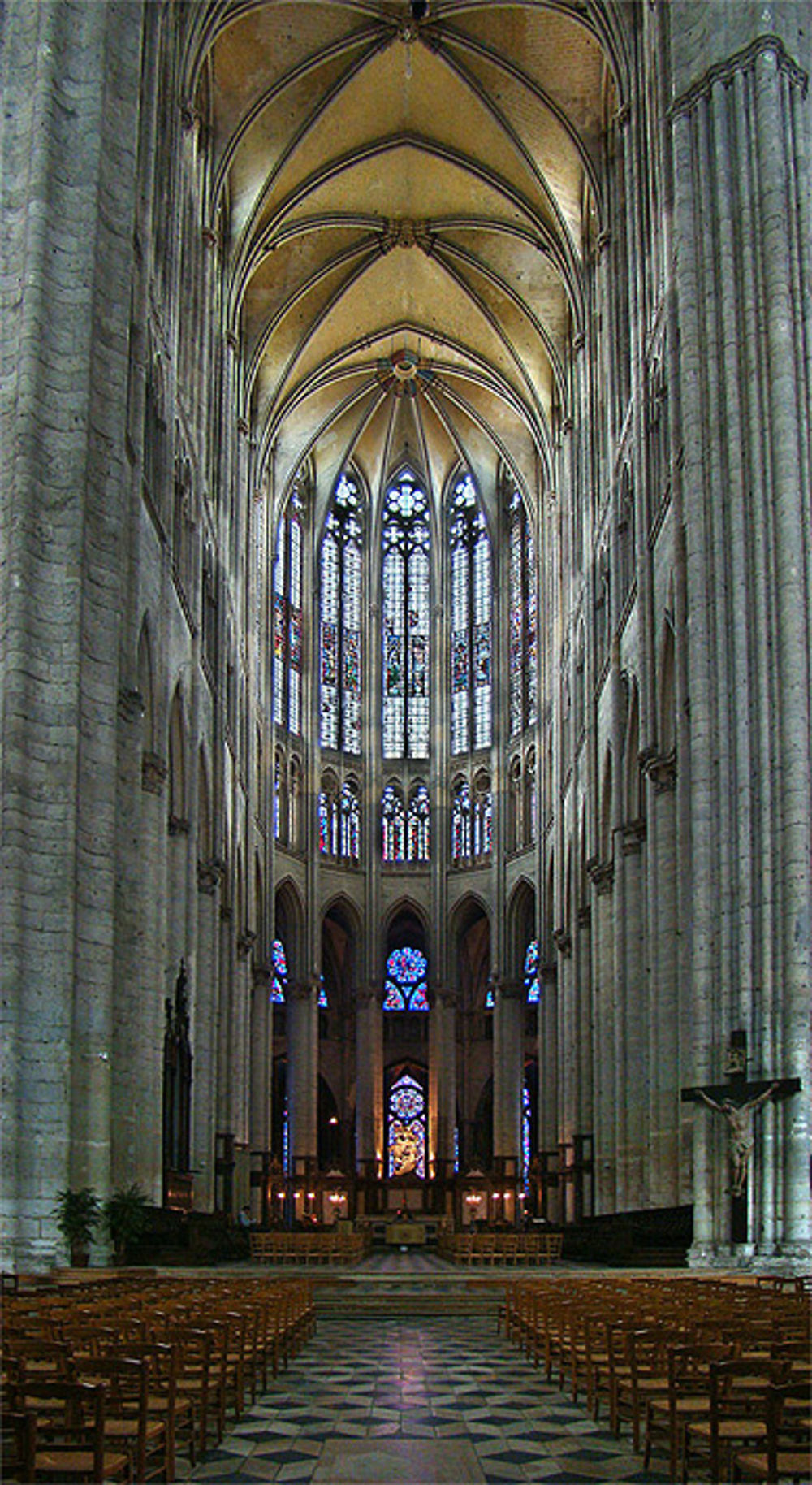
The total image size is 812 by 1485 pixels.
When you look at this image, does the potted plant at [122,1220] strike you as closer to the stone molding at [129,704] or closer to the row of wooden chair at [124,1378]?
the stone molding at [129,704]

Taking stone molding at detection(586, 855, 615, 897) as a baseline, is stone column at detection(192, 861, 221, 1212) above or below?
below

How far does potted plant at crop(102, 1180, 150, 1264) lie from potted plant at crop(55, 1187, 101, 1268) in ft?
2.93

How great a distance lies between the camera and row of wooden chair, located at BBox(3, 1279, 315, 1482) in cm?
746

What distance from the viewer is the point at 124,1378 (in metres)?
9.20

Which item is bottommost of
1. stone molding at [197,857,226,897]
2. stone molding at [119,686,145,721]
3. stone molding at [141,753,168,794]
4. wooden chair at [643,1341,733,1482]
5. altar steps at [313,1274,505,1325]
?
altar steps at [313,1274,505,1325]

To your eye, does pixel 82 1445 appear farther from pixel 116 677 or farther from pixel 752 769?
pixel 752 769

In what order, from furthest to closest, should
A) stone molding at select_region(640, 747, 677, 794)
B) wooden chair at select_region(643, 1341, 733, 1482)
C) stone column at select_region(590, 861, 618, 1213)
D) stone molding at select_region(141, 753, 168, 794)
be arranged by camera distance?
stone column at select_region(590, 861, 618, 1213) → stone molding at select_region(640, 747, 677, 794) → stone molding at select_region(141, 753, 168, 794) → wooden chair at select_region(643, 1341, 733, 1482)

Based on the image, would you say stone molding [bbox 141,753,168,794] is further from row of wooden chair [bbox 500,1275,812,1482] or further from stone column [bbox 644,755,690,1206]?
row of wooden chair [bbox 500,1275,812,1482]

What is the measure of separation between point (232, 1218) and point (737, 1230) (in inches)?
917

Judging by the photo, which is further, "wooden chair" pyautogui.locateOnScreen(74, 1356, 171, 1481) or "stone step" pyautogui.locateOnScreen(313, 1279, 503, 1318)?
"stone step" pyautogui.locateOnScreen(313, 1279, 503, 1318)

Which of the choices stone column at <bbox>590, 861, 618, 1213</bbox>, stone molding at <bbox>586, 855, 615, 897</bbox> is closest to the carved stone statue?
stone column at <bbox>590, 861, 618, 1213</bbox>

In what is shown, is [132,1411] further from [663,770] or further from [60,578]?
[663,770]

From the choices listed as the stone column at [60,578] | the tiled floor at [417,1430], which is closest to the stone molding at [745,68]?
the stone column at [60,578]

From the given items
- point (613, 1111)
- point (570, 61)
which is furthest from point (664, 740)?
point (570, 61)
